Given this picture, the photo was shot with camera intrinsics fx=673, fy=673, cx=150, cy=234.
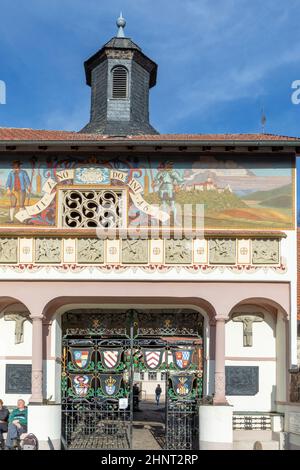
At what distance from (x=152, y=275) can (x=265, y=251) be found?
10.1 ft

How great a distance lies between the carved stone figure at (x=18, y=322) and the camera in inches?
770

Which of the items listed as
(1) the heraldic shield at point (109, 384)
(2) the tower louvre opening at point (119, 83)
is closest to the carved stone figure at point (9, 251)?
(1) the heraldic shield at point (109, 384)

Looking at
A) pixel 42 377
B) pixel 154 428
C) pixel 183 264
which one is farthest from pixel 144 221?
pixel 154 428

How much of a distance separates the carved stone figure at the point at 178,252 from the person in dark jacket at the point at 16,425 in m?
5.43

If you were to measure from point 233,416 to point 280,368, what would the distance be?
1.89m

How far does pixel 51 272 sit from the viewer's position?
17922 mm

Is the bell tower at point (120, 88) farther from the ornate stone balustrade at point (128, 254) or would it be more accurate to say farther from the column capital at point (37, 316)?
the column capital at point (37, 316)

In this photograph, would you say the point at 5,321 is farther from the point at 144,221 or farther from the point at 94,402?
the point at 144,221

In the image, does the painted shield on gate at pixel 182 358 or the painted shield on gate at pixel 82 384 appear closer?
the painted shield on gate at pixel 182 358

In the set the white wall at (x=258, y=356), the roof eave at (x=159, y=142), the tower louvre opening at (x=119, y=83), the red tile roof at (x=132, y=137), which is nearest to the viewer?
the roof eave at (x=159, y=142)

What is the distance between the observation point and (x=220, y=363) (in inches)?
696

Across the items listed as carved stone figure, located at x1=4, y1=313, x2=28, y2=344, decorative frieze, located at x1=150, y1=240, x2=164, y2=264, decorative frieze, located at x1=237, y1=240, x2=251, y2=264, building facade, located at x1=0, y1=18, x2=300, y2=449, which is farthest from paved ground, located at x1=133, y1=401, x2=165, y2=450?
decorative frieze, located at x1=237, y1=240, x2=251, y2=264
